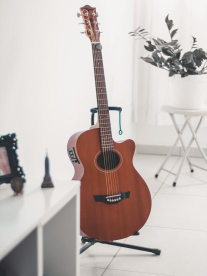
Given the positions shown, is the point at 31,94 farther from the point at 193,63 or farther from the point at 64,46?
the point at 193,63

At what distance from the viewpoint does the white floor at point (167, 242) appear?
2.09 meters

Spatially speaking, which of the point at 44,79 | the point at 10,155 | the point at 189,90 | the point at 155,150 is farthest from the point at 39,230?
the point at 155,150

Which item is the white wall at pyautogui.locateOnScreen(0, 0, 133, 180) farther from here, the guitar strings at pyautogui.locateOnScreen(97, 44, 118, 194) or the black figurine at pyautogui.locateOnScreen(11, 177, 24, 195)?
the black figurine at pyautogui.locateOnScreen(11, 177, 24, 195)

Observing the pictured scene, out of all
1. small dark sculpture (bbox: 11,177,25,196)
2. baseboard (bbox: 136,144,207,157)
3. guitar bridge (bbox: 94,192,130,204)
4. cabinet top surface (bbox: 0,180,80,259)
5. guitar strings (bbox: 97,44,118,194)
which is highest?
small dark sculpture (bbox: 11,177,25,196)

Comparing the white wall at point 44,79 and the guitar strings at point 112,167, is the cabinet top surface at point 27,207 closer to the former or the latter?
the white wall at point 44,79

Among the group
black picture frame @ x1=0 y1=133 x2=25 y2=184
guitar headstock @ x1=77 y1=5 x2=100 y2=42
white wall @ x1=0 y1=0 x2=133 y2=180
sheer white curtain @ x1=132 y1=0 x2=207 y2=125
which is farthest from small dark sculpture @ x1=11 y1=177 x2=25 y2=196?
sheer white curtain @ x1=132 y1=0 x2=207 y2=125

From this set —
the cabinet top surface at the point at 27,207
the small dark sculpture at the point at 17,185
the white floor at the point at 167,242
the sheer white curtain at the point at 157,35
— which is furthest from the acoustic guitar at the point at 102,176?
the sheer white curtain at the point at 157,35

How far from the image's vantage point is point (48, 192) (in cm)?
144

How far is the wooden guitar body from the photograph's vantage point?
80.8 inches

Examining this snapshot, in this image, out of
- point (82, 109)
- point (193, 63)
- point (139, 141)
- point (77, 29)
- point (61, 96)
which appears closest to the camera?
point (61, 96)

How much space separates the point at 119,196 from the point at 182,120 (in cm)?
222

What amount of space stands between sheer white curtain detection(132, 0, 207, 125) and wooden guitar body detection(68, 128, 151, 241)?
80.5 inches

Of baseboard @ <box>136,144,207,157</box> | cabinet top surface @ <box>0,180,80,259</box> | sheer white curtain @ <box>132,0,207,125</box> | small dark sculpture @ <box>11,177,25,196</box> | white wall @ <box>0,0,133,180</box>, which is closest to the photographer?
cabinet top surface @ <box>0,180,80,259</box>

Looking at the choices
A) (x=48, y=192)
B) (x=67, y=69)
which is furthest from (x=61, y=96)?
(x=48, y=192)
